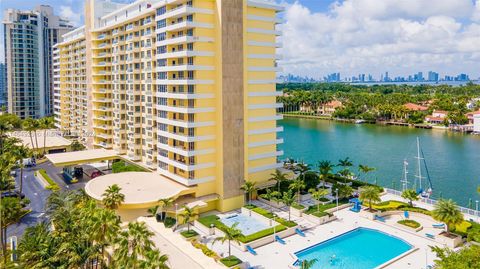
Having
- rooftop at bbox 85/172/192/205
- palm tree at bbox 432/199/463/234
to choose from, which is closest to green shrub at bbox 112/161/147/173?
rooftop at bbox 85/172/192/205

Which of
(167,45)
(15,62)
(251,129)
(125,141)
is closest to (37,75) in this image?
(15,62)

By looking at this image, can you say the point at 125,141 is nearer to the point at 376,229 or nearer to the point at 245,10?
the point at 245,10

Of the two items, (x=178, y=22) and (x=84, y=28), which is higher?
(x=84, y=28)

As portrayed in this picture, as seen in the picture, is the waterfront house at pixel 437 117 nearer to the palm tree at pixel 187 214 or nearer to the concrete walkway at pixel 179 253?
the palm tree at pixel 187 214

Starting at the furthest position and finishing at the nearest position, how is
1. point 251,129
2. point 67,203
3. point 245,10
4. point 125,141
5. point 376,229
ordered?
1. point 125,141
2. point 251,129
3. point 245,10
4. point 376,229
5. point 67,203

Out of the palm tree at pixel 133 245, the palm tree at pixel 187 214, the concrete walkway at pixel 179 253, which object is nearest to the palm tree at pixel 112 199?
the concrete walkway at pixel 179 253

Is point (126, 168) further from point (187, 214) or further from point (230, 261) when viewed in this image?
point (230, 261)

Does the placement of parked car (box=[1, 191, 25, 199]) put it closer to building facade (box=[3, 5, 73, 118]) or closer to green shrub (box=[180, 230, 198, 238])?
green shrub (box=[180, 230, 198, 238])
